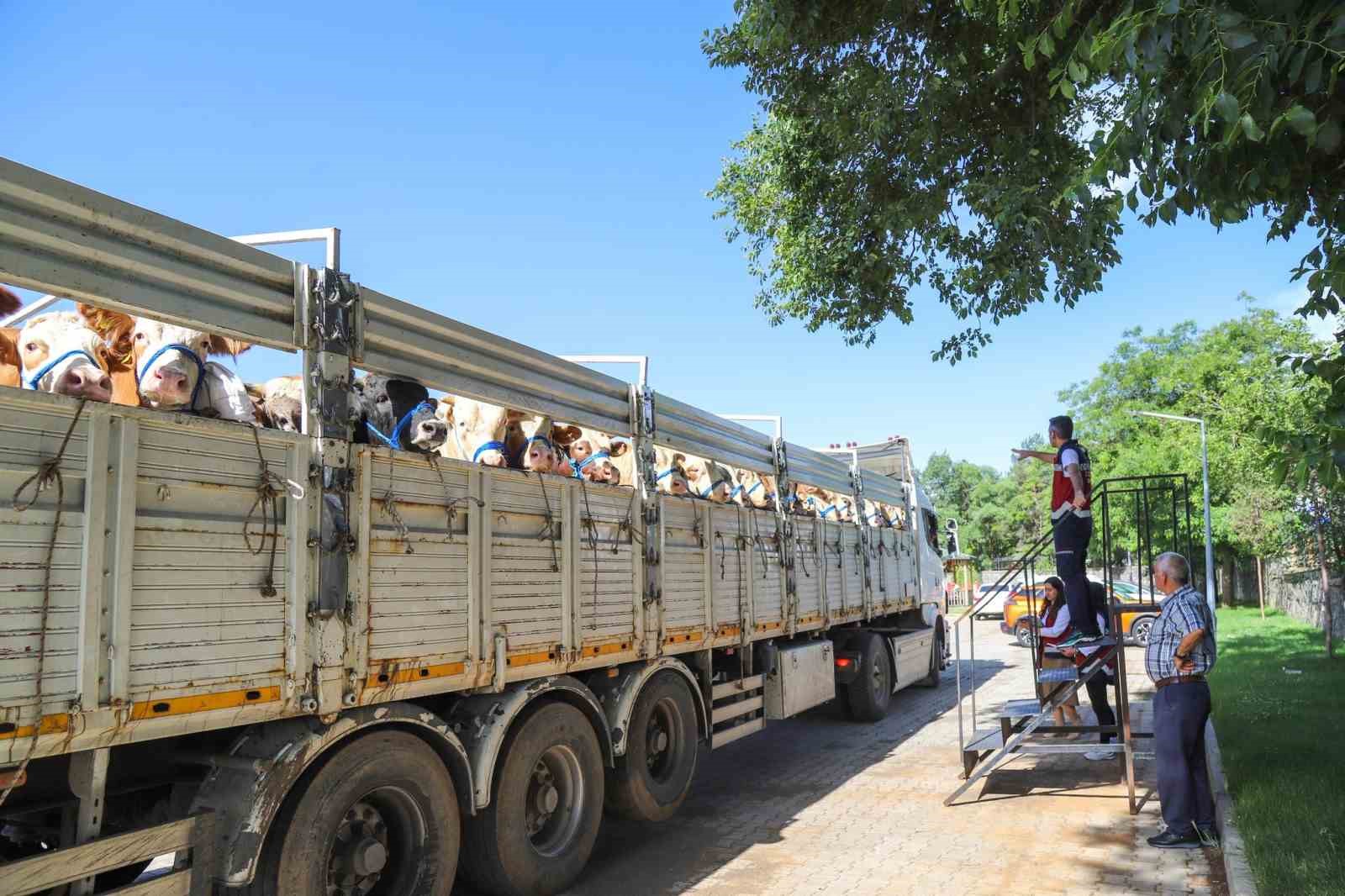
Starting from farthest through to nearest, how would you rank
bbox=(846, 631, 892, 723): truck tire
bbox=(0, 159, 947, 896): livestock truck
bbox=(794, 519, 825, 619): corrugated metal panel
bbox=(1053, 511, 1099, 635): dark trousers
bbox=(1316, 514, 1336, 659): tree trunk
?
bbox=(1316, 514, 1336, 659): tree trunk → bbox=(846, 631, 892, 723): truck tire → bbox=(794, 519, 825, 619): corrugated metal panel → bbox=(1053, 511, 1099, 635): dark trousers → bbox=(0, 159, 947, 896): livestock truck

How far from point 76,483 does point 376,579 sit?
54.8 inches

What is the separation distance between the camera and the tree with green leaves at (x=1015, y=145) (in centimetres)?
380

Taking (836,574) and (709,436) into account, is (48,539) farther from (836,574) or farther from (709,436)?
(836,574)

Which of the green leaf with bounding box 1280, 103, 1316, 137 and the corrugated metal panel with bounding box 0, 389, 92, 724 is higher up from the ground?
the green leaf with bounding box 1280, 103, 1316, 137

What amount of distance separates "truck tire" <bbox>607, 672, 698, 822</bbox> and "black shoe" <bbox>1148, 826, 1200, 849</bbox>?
3.27 metres

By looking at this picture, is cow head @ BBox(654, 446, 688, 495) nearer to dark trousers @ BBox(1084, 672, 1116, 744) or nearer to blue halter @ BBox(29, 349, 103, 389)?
dark trousers @ BBox(1084, 672, 1116, 744)

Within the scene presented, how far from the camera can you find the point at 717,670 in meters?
8.38

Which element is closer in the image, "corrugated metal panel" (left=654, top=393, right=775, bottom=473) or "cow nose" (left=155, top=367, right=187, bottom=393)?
"cow nose" (left=155, top=367, right=187, bottom=393)

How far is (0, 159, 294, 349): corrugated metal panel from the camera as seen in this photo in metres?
3.16

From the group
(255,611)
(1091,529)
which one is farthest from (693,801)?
(255,611)

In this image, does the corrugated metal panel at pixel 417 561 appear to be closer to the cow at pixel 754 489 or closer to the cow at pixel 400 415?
the cow at pixel 400 415

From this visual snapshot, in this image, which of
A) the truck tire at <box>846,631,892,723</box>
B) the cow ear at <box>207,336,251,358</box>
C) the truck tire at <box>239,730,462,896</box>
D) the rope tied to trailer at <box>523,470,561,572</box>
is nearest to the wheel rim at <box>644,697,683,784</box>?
the rope tied to trailer at <box>523,470,561,572</box>

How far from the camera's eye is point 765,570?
8.53m

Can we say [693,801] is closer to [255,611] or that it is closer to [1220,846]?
[1220,846]
